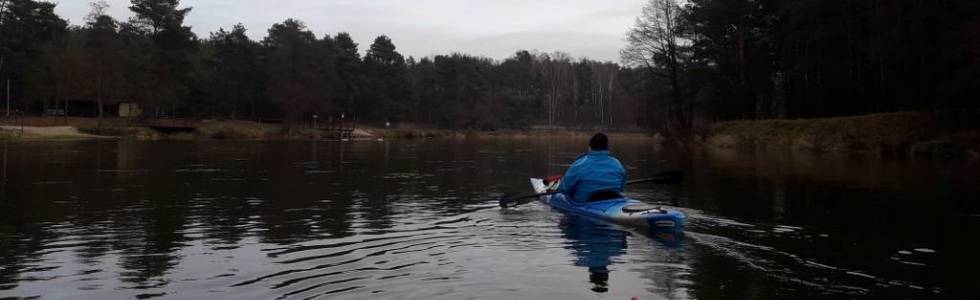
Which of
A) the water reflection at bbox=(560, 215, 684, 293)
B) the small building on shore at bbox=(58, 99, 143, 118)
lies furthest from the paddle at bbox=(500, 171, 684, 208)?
the small building on shore at bbox=(58, 99, 143, 118)

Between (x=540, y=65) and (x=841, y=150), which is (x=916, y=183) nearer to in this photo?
(x=841, y=150)

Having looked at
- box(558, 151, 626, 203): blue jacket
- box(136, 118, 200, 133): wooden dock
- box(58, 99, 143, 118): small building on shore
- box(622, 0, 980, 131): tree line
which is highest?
box(622, 0, 980, 131): tree line

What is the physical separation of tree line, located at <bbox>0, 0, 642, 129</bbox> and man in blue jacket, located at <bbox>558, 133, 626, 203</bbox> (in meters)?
69.2

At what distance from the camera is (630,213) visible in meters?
11.4

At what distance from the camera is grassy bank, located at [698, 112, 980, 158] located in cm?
3388

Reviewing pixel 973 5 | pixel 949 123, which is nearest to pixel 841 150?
pixel 949 123

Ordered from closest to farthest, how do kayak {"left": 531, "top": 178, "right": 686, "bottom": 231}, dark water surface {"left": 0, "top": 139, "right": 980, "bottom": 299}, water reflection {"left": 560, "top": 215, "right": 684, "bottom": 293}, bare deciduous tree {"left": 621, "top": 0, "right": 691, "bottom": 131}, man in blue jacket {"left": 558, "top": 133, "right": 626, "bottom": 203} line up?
1. dark water surface {"left": 0, "top": 139, "right": 980, "bottom": 299}
2. water reflection {"left": 560, "top": 215, "right": 684, "bottom": 293}
3. kayak {"left": 531, "top": 178, "right": 686, "bottom": 231}
4. man in blue jacket {"left": 558, "top": 133, "right": 626, "bottom": 203}
5. bare deciduous tree {"left": 621, "top": 0, "right": 691, "bottom": 131}

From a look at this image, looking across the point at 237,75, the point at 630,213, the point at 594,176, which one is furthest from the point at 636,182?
the point at 237,75

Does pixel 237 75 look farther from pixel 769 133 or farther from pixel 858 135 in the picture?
pixel 858 135

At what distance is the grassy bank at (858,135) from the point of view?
111 ft

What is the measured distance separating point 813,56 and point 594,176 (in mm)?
39600

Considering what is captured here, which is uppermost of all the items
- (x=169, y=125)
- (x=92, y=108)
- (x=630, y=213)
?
(x=92, y=108)

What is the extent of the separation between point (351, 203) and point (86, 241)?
596cm

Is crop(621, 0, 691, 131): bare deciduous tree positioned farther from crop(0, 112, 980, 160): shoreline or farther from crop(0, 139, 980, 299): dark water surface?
crop(0, 139, 980, 299): dark water surface
